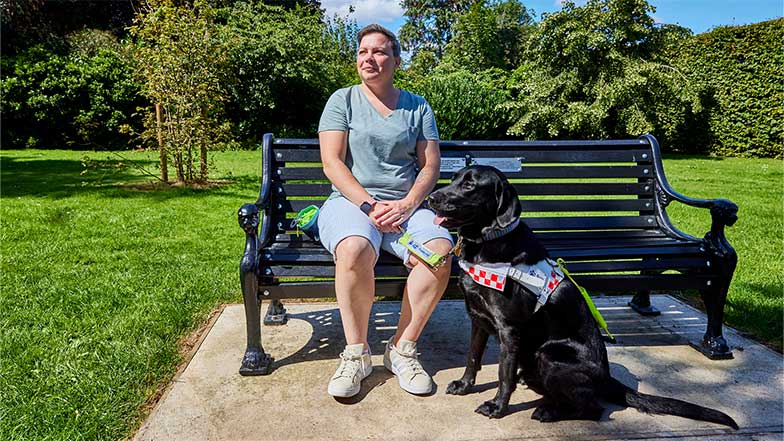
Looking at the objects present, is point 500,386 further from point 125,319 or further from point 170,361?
point 125,319

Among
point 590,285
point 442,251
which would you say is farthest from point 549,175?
point 442,251

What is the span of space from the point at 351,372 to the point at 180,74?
23.0 feet

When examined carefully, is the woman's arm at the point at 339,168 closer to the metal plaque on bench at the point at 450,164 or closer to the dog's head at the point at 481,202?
the dog's head at the point at 481,202

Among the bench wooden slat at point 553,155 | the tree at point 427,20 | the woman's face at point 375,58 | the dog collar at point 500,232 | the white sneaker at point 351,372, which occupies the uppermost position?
the tree at point 427,20

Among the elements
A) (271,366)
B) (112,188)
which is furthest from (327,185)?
(112,188)

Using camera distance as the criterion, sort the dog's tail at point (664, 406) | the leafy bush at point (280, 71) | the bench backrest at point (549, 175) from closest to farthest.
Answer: the dog's tail at point (664, 406) → the bench backrest at point (549, 175) → the leafy bush at point (280, 71)

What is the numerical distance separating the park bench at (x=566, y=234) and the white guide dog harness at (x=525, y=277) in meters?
0.52

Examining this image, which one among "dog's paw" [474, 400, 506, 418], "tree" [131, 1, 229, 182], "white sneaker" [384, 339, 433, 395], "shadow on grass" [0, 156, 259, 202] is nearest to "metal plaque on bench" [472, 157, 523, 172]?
"white sneaker" [384, 339, 433, 395]

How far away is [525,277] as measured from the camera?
2348 mm

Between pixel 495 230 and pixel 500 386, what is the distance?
729mm

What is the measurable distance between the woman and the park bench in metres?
0.19

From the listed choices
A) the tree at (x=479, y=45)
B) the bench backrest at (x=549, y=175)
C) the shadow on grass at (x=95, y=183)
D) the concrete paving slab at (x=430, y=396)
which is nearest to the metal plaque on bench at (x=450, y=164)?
the bench backrest at (x=549, y=175)

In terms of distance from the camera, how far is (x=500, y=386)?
246 cm

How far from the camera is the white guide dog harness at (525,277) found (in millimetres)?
2350
